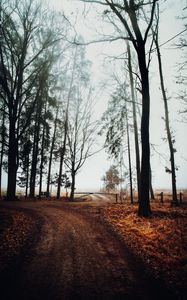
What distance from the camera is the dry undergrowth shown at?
5527mm

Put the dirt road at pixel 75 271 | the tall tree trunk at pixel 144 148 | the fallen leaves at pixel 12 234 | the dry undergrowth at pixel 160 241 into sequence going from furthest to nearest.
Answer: the tall tree trunk at pixel 144 148, the fallen leaves at pixel 12 234, the dry undergrowth at pixel 160 241, the dirt road at pixel 75 271

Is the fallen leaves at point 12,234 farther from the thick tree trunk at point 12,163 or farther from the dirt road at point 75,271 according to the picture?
the thick tree trunk at point 12,163

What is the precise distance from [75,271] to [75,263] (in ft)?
1.44

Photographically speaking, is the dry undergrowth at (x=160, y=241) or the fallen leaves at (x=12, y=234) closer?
the dry undergrowth at (x=160, y=241)

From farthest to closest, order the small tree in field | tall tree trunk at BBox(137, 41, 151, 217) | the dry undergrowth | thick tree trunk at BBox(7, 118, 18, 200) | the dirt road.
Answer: the small tree in field
thick tree trunk at BBox(7, 118, 18, 200)
tall tree trunk at BBox(137, 41, 151, 217)
the dry undergrowth
the dirt road

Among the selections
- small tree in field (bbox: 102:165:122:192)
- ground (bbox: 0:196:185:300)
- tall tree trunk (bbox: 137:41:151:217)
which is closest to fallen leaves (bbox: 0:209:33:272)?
ground (bbox: 0:196:185:300)

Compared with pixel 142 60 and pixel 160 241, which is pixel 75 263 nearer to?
pixel 160 241

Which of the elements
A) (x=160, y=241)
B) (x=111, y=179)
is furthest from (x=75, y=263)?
(x=111, y=179)

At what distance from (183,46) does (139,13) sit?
9.85ft

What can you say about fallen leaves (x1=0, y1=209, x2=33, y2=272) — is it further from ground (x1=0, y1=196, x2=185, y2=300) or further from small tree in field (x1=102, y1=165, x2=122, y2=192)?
small tree in field (x1=102, y1=165, x2=122, y2=192)

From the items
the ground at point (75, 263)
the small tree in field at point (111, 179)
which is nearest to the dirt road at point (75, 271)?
the ground at point (75, 263)

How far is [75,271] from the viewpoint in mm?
5414

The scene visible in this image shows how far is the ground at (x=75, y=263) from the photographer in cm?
455

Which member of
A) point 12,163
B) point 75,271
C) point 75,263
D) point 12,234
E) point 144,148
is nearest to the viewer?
point 75,271
